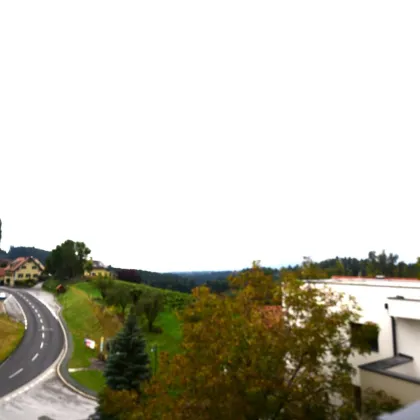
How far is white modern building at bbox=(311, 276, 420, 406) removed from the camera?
11243 millimetres

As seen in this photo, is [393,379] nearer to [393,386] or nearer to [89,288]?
[393,386]

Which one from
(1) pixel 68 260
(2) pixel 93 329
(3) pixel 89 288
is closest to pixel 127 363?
(2) pixel 93 329

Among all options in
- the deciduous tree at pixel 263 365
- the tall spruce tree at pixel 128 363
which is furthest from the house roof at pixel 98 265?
the deciduous tree at pixel 263 365

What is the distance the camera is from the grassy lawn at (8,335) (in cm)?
3349

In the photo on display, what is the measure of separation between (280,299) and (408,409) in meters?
6.19

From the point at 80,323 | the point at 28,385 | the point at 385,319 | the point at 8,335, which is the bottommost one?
the point at 28,385

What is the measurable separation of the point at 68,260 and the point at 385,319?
73163mm

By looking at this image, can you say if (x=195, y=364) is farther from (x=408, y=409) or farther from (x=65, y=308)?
(x=65, y=308)

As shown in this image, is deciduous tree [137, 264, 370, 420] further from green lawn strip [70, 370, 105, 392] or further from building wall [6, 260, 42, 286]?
building wall [6, 260, 42, 286]

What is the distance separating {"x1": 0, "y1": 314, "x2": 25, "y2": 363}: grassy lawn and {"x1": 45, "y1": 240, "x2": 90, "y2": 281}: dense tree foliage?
106ft

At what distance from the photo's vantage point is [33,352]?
33719 mm

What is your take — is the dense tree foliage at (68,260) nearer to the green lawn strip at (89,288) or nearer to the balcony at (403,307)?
the green lawn strip at (89,288)

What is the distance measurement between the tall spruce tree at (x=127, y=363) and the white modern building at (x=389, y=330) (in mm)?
13653

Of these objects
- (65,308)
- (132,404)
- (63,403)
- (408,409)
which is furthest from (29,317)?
(408,409)
